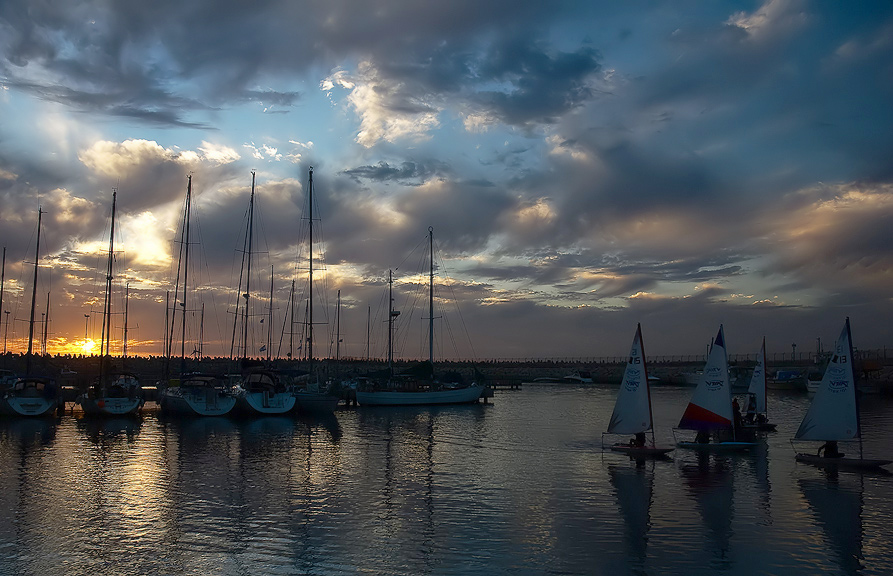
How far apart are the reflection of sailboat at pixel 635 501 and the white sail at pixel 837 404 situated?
8186mm

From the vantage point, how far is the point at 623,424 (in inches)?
1318

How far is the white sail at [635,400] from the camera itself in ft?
108

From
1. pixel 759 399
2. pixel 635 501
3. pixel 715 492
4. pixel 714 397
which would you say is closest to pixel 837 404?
pixel 714 397

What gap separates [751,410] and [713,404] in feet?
41.9

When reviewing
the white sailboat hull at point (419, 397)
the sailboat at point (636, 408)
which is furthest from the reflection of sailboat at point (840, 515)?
the white sailboat hull at point (419, 397)

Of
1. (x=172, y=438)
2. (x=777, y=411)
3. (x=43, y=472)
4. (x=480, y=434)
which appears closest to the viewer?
(x=43, y=472)

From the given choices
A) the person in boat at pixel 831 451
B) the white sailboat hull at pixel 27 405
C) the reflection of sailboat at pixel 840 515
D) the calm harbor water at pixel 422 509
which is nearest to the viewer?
the calm harbor water at pixel 422 509

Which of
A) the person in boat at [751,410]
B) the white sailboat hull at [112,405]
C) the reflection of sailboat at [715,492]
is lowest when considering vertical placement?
the reflection of sailboat at [715,492]

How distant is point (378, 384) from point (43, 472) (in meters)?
47.4

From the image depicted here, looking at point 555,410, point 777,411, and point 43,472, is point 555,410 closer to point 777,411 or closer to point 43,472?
point 777,411

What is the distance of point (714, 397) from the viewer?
34031 mm

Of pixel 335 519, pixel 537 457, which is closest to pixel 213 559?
pixel 335 519

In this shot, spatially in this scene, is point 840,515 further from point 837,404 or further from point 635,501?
point 837,404

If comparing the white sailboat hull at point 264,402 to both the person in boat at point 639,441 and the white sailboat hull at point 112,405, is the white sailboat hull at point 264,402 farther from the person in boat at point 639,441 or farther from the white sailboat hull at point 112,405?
the person in boat at point 639,441
